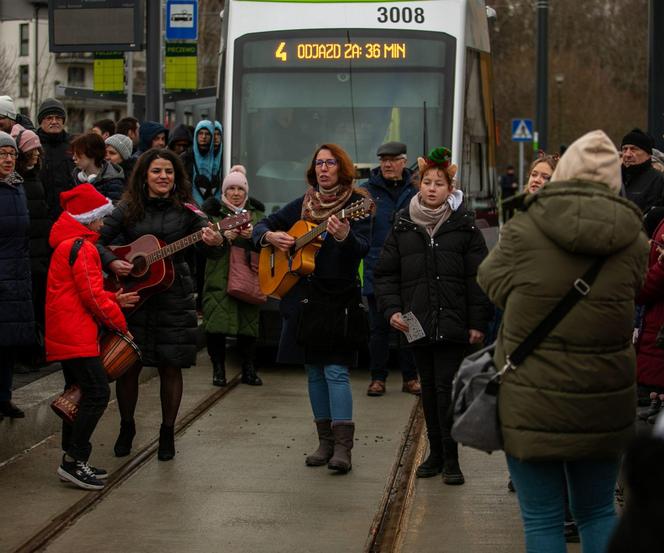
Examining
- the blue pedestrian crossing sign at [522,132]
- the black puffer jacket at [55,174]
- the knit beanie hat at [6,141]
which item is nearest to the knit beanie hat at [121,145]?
the black puffer jacket at [55,174]

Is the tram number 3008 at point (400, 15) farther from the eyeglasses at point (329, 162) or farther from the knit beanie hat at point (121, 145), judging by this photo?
the eyeglasses at point (329, 162)

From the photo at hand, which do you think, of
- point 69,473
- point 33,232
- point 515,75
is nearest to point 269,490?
point 69,473

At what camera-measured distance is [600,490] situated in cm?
521

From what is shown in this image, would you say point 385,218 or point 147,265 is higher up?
point 385,218

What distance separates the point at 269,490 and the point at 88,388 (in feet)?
3.51

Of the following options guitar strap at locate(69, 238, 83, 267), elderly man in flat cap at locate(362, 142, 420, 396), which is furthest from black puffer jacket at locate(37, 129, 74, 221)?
guitar strap at locate(69, 238, 83, 267)

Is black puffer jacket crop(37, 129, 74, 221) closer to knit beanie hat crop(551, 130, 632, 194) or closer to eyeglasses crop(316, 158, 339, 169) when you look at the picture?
eyeglasses crop(316, 158, 339, 169)

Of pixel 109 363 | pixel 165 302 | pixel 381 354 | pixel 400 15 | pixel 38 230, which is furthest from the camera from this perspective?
pixel 400 15

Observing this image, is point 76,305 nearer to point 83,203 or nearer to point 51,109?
point 83,203

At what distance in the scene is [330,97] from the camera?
13688mm

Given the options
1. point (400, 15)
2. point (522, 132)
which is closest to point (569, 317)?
point (400, 15)

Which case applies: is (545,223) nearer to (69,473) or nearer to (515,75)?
(69,473)

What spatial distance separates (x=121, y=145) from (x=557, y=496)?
24.0ft

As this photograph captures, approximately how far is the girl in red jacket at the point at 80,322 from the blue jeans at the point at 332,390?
3.73ft
